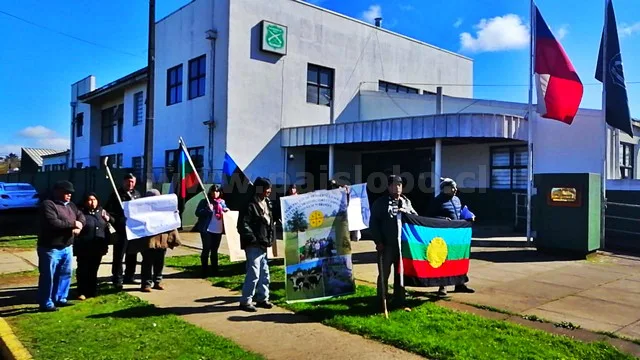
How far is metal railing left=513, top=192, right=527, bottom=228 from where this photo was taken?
1656cm

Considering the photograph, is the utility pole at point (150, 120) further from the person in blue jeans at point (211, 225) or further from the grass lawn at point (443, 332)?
the grass lawn at point (443, 332)

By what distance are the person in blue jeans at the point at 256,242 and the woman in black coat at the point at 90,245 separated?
230cm

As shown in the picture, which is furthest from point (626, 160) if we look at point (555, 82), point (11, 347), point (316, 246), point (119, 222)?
point (11, 347)

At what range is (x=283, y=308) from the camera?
682 cm

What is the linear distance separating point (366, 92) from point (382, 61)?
7.19ft

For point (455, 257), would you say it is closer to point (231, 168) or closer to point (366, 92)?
point (231, 168)

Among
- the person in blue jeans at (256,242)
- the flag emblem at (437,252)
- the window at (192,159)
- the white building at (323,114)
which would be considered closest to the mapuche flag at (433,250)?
the flag emblem at (437,252)

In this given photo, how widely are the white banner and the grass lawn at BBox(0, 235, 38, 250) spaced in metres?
7.85

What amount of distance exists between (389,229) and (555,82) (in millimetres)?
8982

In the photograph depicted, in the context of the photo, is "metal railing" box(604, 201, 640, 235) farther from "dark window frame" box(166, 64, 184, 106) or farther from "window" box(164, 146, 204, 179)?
"dark window frame" box(166, 64, 184, 106)

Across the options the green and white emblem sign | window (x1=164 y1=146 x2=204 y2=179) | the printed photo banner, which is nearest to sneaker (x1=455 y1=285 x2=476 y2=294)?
the printed photo banner

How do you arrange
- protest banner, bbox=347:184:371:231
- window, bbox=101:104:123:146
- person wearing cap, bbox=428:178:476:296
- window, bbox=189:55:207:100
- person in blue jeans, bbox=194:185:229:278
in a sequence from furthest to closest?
window, bbox=101:104:123:146 → window, bbox=189:55:207:100 → protest banner, bbox=347:184:371:231 → person in blue jeans, bbox=194:185:229:278 → person wearing cap, bbox=428:178:476:296

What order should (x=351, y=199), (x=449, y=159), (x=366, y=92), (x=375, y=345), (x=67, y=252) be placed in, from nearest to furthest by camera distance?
(x=375, y=345), (x=67, y=252), (x=351, y=199), (x=449, y=159), (x=366, y=92)

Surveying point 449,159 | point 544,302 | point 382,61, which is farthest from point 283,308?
point 382,61
